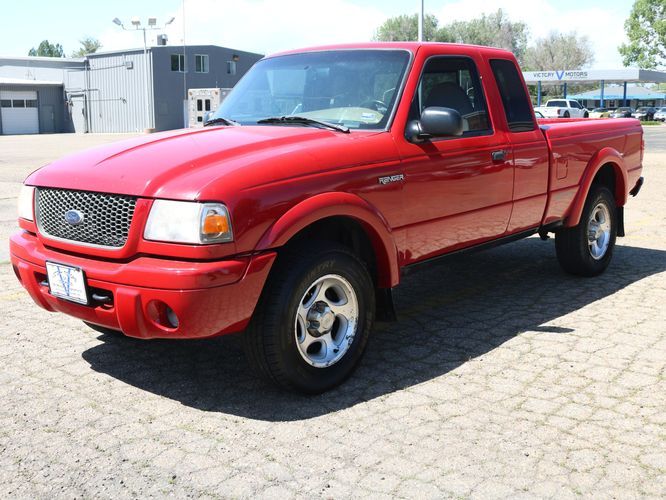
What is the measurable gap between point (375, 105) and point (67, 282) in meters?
2.09

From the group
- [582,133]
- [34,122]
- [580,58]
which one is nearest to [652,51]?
[580,58]

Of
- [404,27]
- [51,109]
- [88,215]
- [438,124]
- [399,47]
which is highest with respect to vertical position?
[404,27]

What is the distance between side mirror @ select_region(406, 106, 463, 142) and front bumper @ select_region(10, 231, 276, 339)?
1392 millimetres

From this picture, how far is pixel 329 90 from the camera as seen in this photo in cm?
492

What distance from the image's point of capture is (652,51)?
90250 millimetres

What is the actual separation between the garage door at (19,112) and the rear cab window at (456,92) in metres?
58.8

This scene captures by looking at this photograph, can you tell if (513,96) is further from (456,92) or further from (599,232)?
(599,232)

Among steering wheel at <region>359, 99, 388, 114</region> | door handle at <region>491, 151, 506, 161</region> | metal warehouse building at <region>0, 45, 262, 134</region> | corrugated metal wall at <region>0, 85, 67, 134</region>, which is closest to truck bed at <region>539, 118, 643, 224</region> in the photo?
door handle at <region>491, 151, 506, 161</region>

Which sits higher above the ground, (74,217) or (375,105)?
(375,105)

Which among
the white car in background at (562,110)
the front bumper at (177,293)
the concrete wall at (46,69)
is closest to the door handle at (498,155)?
the front bumper at (177,293)

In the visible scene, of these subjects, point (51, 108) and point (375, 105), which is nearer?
point (375, 105)

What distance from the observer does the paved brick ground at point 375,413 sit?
3.23m

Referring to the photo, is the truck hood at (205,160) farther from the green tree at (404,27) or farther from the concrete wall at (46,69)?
the green tree at (404,27)

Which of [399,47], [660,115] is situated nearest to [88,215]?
[399,47]
